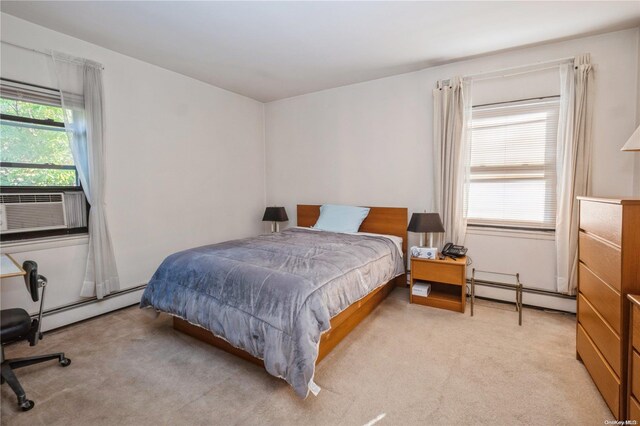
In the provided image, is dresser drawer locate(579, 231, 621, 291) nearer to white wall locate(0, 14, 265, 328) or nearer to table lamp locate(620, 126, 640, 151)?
table lamp locate(620, 126, 640, 151)

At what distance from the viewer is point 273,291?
196 centimetres

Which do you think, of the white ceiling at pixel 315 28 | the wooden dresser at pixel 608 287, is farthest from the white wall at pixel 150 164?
the wooden dresser at pixel 608 287

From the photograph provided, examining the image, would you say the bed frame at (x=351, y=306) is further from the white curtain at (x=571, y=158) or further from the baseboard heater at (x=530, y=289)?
the white curtain at (x=571, y=158)

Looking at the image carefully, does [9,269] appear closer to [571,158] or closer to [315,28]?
[315,28]

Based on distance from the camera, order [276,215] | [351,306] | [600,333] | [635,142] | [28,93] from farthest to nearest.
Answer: [276,215]
[28,93]
[351,306]
[635,142]
[600,333]

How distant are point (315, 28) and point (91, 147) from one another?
241 cm

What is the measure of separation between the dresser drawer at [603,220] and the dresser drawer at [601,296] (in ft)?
0.91

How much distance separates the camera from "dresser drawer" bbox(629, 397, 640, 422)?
52.5 inches

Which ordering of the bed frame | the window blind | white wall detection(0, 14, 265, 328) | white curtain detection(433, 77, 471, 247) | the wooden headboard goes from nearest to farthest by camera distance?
the bed frame
the window blind
white wall detection(0, 14, 265, 328)
white curtain detection(433, 77, 471, 247)
the wooden headboard

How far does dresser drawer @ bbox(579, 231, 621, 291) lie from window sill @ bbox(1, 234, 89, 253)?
4080 millimetres

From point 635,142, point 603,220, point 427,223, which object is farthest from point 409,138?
point 603,220

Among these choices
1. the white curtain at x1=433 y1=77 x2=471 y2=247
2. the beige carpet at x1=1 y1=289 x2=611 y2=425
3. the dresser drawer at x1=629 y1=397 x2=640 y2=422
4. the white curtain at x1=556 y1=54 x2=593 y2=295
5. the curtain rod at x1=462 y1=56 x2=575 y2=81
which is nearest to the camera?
the dresser drawer at x1=629 y1=397 x2=640 y2=422

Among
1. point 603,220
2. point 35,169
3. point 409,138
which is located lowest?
point 603,220

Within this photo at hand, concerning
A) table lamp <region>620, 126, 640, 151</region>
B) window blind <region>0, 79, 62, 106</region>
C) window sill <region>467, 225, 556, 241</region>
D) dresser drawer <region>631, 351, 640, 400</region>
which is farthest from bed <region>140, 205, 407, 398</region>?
table lamp <region>620, 126, 640, 151</region>
